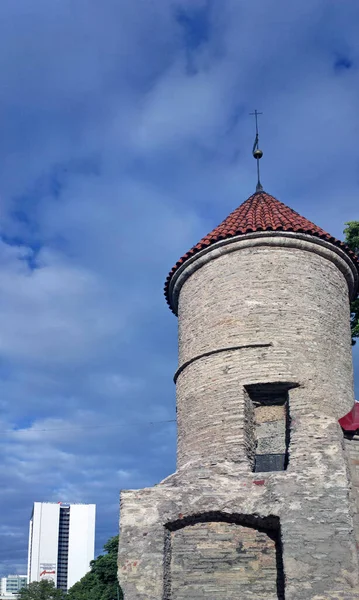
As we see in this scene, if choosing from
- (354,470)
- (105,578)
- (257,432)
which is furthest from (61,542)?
(354,470)

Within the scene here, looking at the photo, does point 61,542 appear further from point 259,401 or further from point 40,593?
point 259,401

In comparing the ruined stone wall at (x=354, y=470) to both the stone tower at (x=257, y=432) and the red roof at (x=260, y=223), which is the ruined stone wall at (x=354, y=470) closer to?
the stone tower at (x=257, y=432)

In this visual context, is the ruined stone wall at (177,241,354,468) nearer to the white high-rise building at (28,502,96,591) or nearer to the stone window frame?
the stone window frame

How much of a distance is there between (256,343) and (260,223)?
236 centimetres

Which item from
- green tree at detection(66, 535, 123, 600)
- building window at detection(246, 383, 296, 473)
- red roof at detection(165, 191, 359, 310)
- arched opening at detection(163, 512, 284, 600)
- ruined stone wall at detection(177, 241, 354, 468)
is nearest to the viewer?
arched opening at detection(163, 512, 284, 600)

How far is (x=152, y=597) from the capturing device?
887cm

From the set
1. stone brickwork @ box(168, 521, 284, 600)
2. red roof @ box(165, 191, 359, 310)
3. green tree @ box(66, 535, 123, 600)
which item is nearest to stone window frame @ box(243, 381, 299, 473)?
stone brickwork @ box(168, 521, 284, 600)

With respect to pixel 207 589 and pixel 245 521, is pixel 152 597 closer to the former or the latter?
pixel 207 589

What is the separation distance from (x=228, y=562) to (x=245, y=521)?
651mm

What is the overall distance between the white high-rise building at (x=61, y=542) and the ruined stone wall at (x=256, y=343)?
8488 cm

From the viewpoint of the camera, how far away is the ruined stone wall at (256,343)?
32.9 ft

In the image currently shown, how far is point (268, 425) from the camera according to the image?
10.2m

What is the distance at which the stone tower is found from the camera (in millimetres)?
8555

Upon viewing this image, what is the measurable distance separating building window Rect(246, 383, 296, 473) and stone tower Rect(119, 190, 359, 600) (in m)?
0.02
